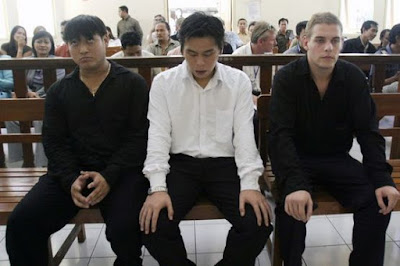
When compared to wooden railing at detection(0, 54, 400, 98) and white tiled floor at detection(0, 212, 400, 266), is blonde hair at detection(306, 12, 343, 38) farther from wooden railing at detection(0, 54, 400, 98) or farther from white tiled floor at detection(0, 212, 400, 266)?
white tiled floor at detection(0, 212, 400, 266)

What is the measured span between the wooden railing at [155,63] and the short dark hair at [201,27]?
456 millimetres

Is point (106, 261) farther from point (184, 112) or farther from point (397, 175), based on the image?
point (397, 175)

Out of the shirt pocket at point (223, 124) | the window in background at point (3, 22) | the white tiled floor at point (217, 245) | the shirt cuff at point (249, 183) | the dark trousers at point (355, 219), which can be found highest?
the window in background at point (3, 22)

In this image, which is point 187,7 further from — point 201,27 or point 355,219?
point 355,219

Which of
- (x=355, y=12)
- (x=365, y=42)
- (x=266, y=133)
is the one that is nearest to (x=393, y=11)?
(x=355, y=12)

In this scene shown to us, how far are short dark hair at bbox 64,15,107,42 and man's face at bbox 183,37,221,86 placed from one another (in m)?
0.40

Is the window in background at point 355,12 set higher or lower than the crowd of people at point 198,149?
higher

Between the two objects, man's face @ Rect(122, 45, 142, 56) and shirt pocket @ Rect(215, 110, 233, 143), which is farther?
man's face @ Rect(122, 45, 142, 56)

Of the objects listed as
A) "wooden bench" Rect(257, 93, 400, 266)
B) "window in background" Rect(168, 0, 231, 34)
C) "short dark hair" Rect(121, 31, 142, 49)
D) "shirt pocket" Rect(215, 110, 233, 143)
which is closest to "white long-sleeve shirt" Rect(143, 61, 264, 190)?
"shirt pocket" Rect(215, 110, 233, 143)

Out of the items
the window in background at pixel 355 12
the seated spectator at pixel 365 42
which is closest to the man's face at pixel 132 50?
the seated spectator at pixel 365 42

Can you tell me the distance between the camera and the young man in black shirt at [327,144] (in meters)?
1.43

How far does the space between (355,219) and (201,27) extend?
3.16 feet

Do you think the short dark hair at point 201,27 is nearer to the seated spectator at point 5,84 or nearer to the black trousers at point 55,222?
the black trousers at point 55,222

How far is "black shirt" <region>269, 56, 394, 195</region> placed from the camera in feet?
5.03
